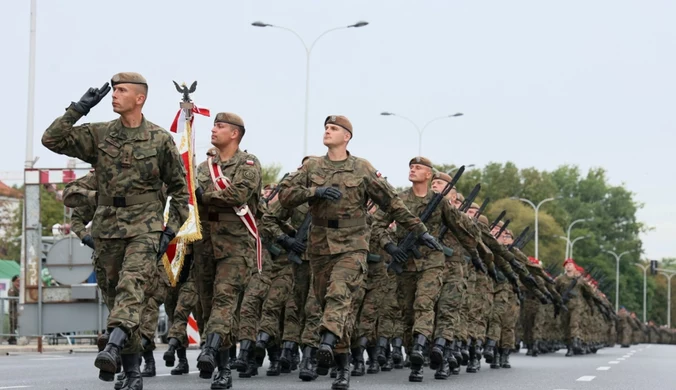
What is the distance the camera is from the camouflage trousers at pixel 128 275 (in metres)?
9.07

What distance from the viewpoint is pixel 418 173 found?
45.6 feet

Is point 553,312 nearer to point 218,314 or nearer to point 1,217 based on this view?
point 218,314

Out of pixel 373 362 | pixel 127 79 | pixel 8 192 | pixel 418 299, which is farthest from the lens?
pixel 8 192

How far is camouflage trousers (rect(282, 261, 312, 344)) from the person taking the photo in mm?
13523

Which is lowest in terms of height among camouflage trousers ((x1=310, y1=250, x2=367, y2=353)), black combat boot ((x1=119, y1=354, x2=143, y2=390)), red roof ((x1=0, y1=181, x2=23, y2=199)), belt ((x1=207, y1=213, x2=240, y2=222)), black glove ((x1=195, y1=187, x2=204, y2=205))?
black combat boot ((x1=119, y1=354, x2=143, y2=390))

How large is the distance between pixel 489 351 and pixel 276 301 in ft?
16.4

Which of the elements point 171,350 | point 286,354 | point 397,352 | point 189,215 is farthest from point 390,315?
point 189,215

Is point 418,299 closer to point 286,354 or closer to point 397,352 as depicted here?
point 286,354

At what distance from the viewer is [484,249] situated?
15602 mm

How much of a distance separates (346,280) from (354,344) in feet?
10.0

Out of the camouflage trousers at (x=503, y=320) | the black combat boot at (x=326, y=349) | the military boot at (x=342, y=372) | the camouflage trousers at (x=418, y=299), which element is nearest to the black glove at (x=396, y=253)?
the camouflage trousers at (x=418, y=299)

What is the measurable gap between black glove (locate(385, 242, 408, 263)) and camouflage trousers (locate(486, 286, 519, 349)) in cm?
527

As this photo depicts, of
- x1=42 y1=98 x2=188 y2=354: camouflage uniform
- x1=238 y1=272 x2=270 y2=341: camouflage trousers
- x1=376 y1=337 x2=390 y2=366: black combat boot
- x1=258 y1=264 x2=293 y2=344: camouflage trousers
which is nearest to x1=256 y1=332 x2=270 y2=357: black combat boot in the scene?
x1=258 y1=264 x2=293 y2=344: camouflage trousers

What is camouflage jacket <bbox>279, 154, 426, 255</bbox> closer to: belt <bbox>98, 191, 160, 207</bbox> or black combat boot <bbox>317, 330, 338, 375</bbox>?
black combat boot <bbox>317, 330, 338, 375</bbox>
